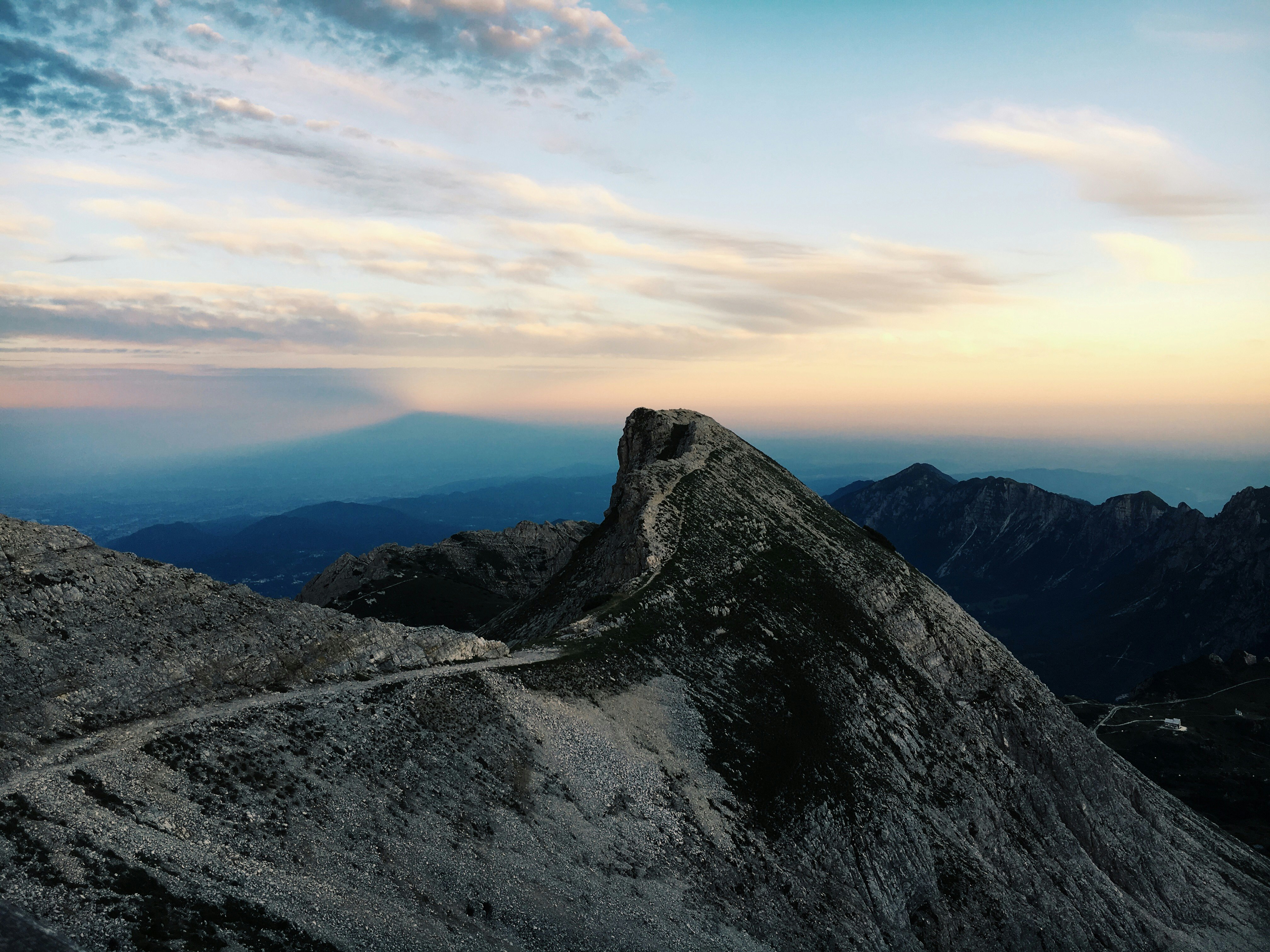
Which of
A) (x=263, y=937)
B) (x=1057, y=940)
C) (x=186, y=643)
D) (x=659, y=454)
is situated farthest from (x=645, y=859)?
(x=659, y=454)

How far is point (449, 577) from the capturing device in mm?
176125

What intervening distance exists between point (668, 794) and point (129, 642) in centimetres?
3694

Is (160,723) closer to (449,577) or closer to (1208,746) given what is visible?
(449,577)

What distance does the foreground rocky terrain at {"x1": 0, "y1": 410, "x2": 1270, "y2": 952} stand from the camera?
32.8 metres

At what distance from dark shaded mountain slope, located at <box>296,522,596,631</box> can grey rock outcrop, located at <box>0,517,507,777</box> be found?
311ft

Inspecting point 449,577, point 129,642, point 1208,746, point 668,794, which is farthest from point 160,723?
point 1208,746

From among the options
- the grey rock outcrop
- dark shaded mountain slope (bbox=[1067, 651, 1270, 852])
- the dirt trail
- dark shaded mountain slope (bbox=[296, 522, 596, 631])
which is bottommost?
dark shaded mountain slope (bbox=[1067, 651, 1270, 852])

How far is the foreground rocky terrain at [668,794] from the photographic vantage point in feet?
108

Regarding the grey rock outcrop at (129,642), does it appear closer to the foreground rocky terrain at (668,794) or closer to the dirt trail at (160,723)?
the dirt trail at (160,723)

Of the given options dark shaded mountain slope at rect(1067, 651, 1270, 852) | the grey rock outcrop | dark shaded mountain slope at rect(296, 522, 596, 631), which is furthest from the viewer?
dark shaded mountain slope at rect(296, 522, 596, 631)

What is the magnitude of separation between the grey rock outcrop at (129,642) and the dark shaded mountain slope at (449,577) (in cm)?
9493

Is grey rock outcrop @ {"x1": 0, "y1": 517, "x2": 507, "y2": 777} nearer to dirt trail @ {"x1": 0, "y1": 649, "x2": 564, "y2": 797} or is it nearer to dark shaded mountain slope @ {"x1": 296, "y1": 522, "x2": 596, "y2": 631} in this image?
dirt trail @ {"x1": 0, "y1": 649, "x2": 564, "y2": 797}

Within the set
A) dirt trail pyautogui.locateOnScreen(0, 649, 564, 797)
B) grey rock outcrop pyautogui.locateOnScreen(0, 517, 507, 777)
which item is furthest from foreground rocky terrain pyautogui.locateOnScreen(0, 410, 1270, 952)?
grey rock outcrop pyautogui.locateOnScreen(0, 517, 507, 777)

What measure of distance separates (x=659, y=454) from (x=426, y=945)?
302 ft
